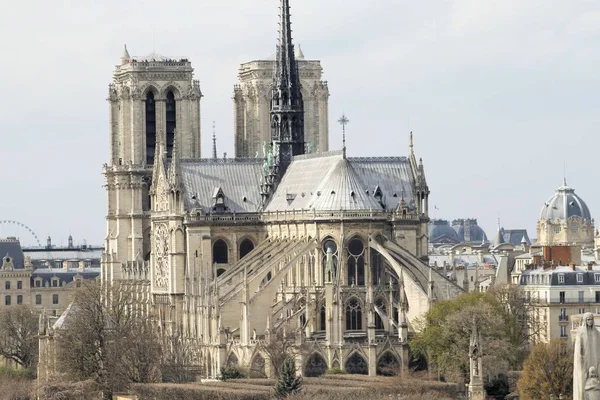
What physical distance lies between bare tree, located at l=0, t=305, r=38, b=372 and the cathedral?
7.03 meters

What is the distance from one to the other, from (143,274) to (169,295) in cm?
1551

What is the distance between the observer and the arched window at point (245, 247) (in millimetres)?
151750

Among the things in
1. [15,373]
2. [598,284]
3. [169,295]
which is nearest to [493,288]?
[598,284]

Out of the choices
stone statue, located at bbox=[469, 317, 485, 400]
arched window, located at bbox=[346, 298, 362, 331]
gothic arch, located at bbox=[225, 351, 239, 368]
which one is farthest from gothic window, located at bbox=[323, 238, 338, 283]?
stone statue, located at bbox=[469, 317, 485, 400]

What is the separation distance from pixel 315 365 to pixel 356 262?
1027 centimetres

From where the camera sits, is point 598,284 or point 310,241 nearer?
point 310,241

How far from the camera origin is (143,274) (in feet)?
544

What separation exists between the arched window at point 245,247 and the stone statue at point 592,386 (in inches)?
3744

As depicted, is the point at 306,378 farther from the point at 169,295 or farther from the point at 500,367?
the point at 169,295

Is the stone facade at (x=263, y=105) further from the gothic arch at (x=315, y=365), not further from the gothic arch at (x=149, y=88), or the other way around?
the gothic arch at (x=315, y=365)

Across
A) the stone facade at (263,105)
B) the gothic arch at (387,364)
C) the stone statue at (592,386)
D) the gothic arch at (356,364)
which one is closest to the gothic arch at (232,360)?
the gothic arch at (356,364)

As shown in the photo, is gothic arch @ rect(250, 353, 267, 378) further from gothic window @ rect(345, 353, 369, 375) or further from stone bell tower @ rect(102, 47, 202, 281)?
stone bell tower @ rect(102, 47, 202, 281)

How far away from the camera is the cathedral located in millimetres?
134250

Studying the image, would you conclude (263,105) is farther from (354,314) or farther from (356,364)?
(356,364)
